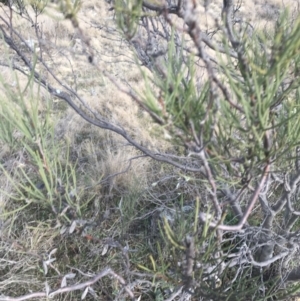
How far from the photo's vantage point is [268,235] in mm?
1314

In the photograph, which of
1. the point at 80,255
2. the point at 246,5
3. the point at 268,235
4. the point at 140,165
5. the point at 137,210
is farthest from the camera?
the point at 246,5

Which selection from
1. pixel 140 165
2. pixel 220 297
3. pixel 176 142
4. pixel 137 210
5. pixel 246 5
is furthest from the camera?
pixel 246 5

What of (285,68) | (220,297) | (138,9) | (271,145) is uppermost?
(138,9)

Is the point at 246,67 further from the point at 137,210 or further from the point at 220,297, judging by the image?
the point at 137,210

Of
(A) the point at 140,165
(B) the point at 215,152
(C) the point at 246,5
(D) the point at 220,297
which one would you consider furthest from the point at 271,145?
(C) the point at 246,5

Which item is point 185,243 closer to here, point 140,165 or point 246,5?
point 140,165

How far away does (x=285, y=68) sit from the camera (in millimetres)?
592

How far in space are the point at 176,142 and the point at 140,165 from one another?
152 centimetres

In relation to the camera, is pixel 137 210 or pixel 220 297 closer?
pixel 220 297

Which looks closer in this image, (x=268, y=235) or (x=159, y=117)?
(x=159, y=117)

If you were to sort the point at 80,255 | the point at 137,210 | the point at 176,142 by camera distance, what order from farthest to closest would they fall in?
the point at 137,210
the point at 80,255
the point at 176,142

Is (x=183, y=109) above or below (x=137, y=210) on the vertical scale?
above

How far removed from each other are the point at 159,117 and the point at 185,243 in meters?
0.28

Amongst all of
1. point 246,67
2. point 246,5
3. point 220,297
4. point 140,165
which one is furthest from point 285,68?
point 246,5
